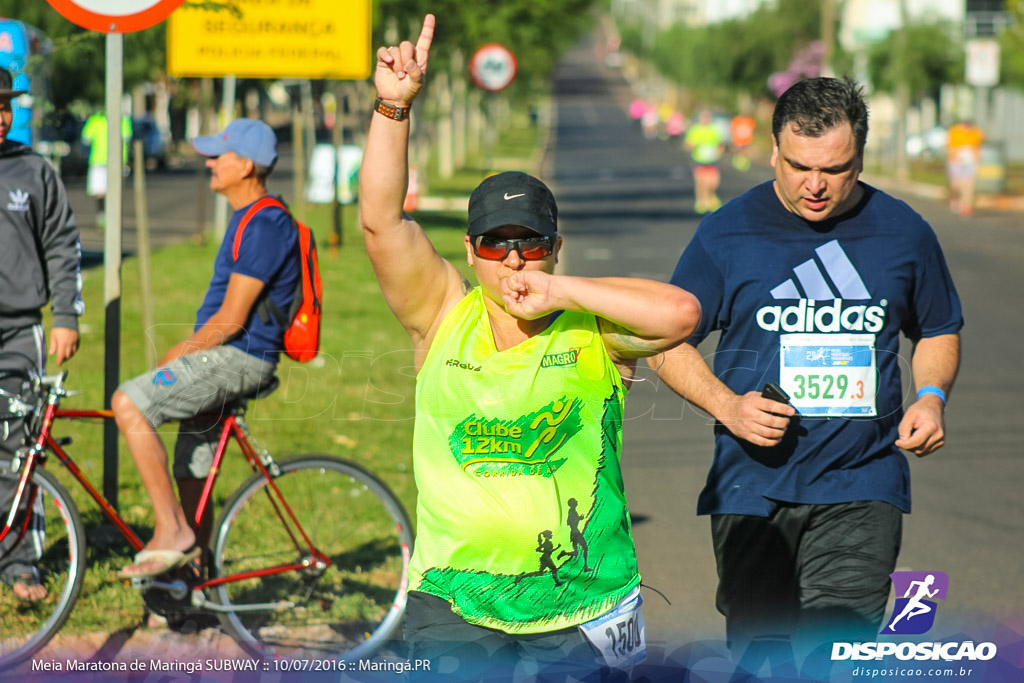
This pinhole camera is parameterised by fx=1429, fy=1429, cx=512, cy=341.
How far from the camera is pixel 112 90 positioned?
571 centimetres

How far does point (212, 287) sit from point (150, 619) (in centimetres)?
127

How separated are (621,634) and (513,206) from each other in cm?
100

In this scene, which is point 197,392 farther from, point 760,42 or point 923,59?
point 760,42

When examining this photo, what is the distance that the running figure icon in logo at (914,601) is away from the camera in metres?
3.97

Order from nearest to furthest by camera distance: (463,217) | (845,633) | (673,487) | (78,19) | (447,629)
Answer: (447,629)
(845,633)
(78,19)
(673,487)
(463,217)

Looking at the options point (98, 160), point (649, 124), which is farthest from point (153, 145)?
point (649, 124)

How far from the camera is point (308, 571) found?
17.7 feet

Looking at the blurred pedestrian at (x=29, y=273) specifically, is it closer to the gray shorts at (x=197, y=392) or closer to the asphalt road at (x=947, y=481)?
the gray shorts at (x=197, y=392)

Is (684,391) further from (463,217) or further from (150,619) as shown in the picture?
(463,217)

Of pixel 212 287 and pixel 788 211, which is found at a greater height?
pixel 788 211

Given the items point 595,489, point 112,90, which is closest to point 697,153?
point 112,90

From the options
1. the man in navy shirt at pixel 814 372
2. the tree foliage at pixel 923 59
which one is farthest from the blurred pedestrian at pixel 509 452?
the tree foliage at pixel 923 59

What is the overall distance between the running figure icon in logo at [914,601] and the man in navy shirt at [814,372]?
5cm

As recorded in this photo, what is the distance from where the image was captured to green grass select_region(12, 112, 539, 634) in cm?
597
